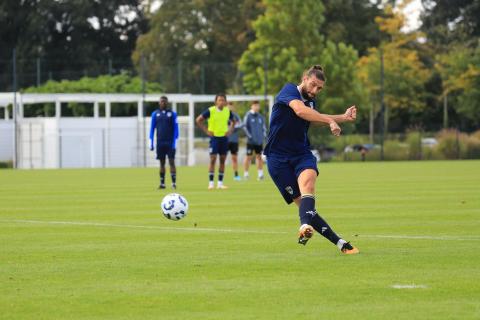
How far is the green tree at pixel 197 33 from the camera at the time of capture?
83.2 m

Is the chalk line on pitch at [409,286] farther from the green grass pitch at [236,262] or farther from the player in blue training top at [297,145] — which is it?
the player in blue training top at [297,145]

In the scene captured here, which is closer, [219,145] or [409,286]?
[409,286]

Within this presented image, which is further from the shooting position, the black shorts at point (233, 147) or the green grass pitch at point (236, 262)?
the black shorts at point (233, 147)

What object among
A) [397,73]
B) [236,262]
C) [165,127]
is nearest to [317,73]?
[236,262]

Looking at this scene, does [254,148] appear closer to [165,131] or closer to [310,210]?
[165,131]

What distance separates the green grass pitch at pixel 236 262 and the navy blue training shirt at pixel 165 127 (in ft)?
21.7

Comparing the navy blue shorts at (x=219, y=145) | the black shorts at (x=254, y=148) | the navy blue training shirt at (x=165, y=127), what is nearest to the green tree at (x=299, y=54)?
the black shorts at (x=254, y=148)

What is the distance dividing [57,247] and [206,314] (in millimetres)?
5188

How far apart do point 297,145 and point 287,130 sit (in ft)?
0.64

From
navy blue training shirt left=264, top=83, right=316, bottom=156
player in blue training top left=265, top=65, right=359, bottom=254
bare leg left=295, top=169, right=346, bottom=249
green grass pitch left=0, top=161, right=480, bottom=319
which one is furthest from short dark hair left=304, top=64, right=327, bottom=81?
green grass pitch left=0, top=161, right=480, bottom=319

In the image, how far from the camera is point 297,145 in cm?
1229

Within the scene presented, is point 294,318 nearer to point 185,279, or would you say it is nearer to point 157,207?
point 185,279

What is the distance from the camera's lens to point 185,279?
9750 mm

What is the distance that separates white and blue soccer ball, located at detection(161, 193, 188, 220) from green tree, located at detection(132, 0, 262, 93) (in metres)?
65.2
